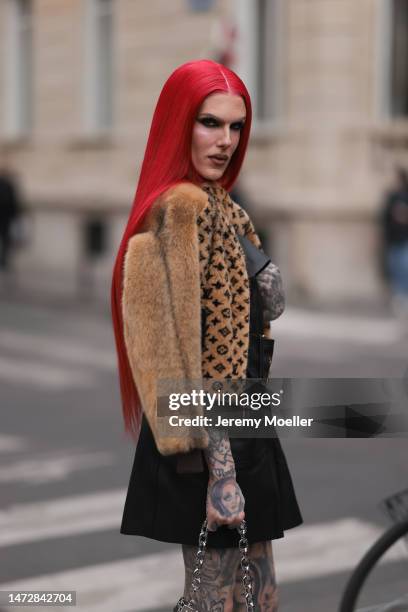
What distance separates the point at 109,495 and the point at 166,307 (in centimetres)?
356

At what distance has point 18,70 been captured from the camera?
22.4 m

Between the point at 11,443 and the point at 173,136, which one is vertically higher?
the point at 173,136

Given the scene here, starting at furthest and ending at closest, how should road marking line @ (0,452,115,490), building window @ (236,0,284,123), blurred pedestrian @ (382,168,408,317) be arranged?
building window @ (236,0,284,123)
blurred pedestrian @ (382,168,408,317)
road marking line @ (0,452,115,490)

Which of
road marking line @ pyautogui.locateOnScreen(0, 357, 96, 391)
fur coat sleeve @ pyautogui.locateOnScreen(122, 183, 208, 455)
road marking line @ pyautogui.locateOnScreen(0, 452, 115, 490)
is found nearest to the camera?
fur coat sleeve @ pyautogui.locateOnScreen(122, 183, 208, 455)

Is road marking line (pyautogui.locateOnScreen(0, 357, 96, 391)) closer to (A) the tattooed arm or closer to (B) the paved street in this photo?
(B) the paved street

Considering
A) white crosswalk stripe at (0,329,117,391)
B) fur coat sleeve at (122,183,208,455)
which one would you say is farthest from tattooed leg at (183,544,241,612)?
white crosswalk stripe at (0,329,117,391)

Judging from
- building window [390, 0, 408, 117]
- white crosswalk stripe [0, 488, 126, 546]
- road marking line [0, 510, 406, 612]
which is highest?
building window [390, 0, 408, 117]

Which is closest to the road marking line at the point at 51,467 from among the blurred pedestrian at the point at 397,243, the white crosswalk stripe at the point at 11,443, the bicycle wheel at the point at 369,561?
the white crosswalk stripe at the point at 11,443

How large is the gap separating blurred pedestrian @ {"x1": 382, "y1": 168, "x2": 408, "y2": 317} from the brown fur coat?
11.4 meters

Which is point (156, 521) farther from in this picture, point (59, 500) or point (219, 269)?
point (59, 500)

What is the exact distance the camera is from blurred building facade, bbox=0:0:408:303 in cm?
1575

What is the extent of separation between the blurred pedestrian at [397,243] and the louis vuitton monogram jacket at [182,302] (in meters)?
11.4

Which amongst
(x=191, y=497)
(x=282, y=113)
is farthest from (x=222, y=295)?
(x=282, y=113)

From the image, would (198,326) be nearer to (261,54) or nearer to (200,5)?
(261,54)
